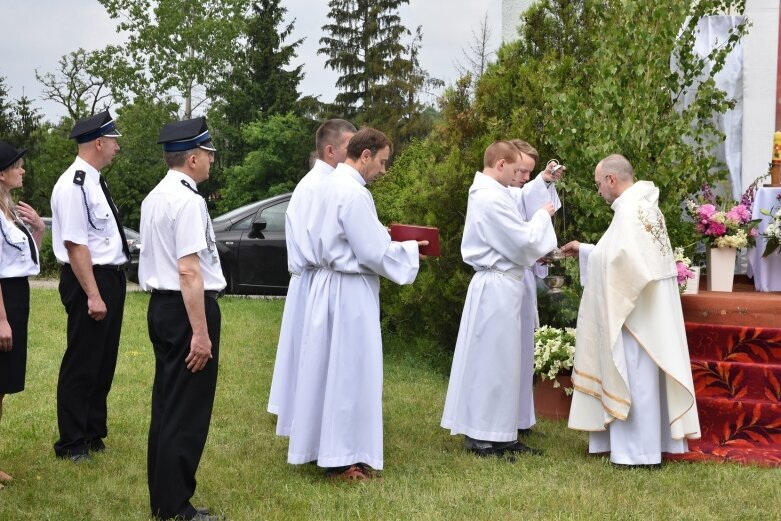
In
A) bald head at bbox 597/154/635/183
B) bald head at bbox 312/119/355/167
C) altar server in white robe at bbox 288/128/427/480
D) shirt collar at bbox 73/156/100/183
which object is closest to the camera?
altar server in white robe at bbox 288/128/427/480

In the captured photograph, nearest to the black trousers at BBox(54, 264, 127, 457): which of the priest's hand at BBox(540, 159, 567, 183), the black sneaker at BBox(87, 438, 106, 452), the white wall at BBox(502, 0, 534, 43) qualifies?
the black sneaker at BBox(87, 438, 106, 452)

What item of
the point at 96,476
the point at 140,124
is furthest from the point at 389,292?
the point at 140,124

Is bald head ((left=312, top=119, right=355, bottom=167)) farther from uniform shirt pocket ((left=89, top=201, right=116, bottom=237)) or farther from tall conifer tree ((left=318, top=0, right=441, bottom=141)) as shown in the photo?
tall conifer tree ((left=318, top=0, right=441, bottom=141))

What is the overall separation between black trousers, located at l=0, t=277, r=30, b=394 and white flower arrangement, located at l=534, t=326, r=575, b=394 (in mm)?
3904

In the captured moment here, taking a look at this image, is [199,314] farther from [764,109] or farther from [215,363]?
[764,109]

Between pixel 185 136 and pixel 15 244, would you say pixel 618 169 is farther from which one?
pixel 15 244

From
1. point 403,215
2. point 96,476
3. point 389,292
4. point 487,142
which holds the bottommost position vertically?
point 96,476

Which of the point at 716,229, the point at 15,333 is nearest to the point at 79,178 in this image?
the point at 15,333

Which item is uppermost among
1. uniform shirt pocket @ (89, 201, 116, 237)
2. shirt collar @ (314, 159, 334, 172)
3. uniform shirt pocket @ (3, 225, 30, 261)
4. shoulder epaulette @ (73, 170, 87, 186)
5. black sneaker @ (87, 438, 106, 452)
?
shirt collar @ (314, 159, 334, 172)

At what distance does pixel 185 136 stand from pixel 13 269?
1440 mm

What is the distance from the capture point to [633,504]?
5375 mm

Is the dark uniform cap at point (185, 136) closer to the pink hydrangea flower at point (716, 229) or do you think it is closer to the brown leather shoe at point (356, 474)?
the brown leather shoe at point (356, 474)

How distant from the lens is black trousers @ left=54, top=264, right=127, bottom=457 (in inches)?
241

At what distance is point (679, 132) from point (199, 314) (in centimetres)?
497
